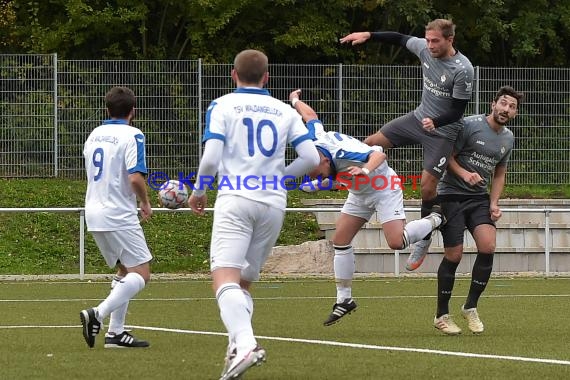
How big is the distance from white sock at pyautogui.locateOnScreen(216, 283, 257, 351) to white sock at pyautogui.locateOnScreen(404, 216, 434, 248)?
4161 millimetres

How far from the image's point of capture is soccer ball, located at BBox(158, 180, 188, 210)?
10644mm

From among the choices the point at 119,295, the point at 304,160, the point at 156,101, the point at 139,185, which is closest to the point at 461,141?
the point at 139,185

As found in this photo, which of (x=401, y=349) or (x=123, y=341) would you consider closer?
(x=401, y=349)

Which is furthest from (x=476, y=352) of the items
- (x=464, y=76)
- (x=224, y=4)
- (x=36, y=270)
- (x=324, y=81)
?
(x=224, y=4)

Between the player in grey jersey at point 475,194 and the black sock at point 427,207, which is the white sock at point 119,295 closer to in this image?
the player in grey jersey at point 475,194

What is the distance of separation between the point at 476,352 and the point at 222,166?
2737 mm

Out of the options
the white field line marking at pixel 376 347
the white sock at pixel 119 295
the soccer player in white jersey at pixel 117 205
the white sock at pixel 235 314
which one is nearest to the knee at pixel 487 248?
the white field line marking at pixel 376 347

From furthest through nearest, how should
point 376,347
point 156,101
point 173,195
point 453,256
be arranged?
point 156,101
point 453,256
point 173,195
point 376,347

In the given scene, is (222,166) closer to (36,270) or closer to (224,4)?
(36,270)

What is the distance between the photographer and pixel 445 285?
11.8 meters

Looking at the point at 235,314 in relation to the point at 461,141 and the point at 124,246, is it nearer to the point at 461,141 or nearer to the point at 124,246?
the point at 124,246

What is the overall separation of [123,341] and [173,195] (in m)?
1.25

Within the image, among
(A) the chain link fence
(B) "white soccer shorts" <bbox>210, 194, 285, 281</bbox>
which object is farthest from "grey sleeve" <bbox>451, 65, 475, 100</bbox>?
(A) the chain link fence

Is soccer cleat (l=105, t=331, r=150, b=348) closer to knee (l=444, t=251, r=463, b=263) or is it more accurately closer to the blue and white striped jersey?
the blue and white striped jersey
